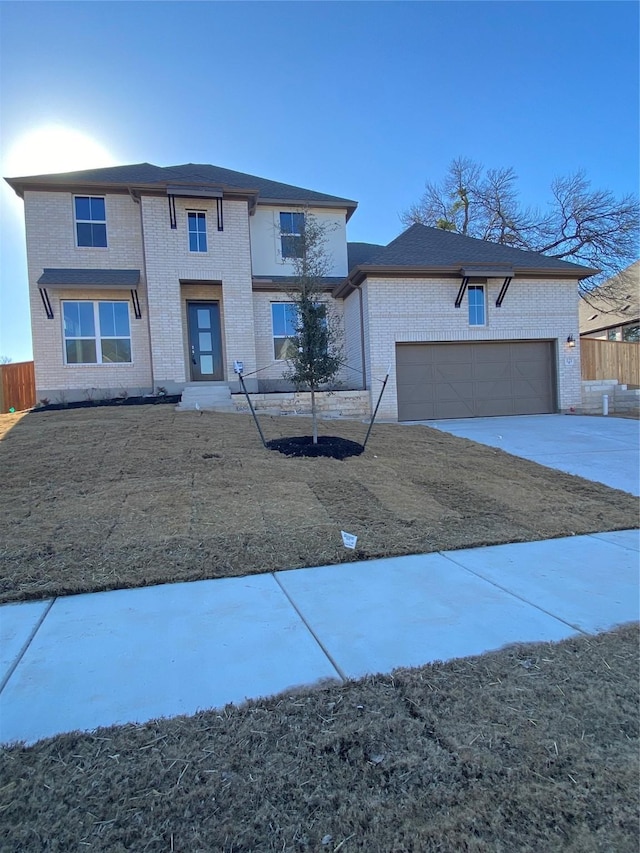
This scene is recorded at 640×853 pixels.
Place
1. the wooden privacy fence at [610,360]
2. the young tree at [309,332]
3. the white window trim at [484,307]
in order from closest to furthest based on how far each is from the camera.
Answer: the young tree at [309,332] → the white window trim at [484,307] → the wooden privacy fence at [610,360]

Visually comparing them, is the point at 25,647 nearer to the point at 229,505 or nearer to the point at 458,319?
the point at 229,505

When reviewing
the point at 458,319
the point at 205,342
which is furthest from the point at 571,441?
the point at 205,342

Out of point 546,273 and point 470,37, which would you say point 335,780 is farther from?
point 546,273

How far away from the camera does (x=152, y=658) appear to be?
2.95 metres

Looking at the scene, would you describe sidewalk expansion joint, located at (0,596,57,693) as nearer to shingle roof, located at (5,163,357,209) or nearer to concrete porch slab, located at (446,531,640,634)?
concrete porch slab, located at (446,531,640,634)

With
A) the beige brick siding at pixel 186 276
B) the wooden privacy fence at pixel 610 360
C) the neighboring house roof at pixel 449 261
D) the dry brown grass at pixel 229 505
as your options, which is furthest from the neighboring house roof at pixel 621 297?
the dry brown grass at pixel 229 505

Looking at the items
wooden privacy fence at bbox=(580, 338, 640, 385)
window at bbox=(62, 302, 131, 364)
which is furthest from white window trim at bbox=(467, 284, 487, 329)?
window at bbox=(62, 302, 131, 364)

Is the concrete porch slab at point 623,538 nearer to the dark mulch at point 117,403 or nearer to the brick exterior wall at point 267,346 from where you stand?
the dark mulch at point 117,403

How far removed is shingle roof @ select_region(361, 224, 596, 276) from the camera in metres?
13.8

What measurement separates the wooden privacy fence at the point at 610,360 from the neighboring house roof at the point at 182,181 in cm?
914

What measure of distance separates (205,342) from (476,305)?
318 inches

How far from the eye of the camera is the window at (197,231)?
14.1 m

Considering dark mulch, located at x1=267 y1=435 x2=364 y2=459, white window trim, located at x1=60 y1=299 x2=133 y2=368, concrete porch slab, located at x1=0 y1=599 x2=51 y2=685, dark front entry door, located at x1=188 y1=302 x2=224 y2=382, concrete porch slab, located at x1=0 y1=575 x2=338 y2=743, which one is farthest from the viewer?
dark front entry door, located at x1=188 y1=302 x2=224 y2=382

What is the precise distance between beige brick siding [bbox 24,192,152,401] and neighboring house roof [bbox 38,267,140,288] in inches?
14.8
